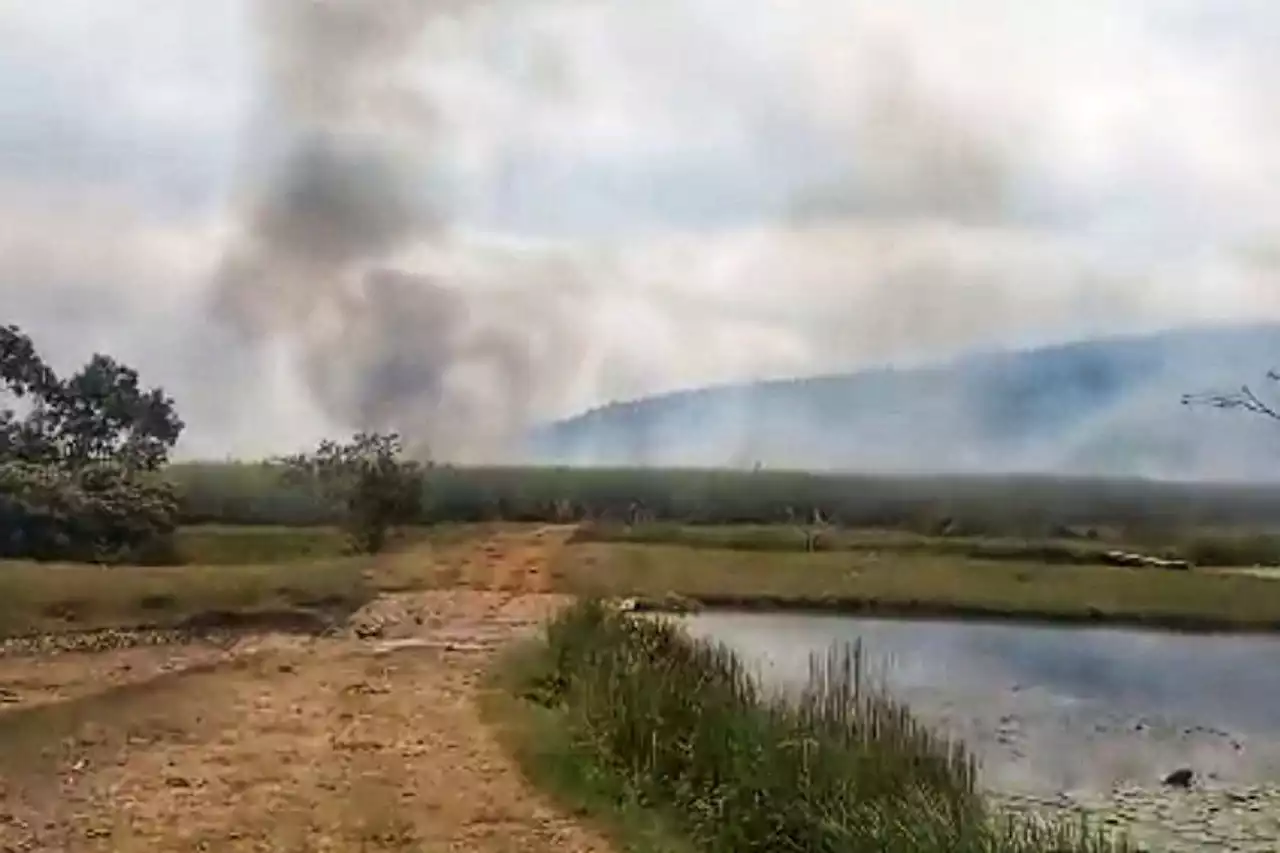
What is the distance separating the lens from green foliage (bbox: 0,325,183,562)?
27.3ft

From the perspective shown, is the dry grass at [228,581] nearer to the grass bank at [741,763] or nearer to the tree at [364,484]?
the tree at [364,484]

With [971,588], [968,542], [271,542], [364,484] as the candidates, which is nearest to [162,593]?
[271,542]

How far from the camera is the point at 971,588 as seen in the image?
9891mm

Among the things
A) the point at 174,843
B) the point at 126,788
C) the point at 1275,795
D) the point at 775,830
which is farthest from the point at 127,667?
the point at 1275,795

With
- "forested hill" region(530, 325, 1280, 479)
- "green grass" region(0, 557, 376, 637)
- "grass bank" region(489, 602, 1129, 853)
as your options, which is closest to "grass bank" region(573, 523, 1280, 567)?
"forested hill" region(530, 325, 1280, 479)

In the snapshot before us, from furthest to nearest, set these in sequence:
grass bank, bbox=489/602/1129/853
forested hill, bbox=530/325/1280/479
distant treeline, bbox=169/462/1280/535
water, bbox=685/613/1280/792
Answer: forested hill, bbox=530/325/1280/479 < distant treeline, bbox=169/462/1280/535 < water, bbox=685/613/1280/792 < grass bank, bbox=489/602/1129/853

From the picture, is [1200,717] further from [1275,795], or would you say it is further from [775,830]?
[775,830]

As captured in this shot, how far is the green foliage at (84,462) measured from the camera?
834 centimetres

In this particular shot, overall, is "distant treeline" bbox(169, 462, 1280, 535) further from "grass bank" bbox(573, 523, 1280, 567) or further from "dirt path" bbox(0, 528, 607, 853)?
"dirt path" bbox(0, 528, 607, 853)

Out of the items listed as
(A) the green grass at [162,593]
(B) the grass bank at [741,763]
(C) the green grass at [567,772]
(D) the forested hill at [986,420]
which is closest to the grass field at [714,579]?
(A) the green grass at [162,593]

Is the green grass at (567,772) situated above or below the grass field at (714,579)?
below

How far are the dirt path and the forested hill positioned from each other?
2066 millimetres

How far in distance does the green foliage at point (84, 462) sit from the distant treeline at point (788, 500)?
0.38 meters

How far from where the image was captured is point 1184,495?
964cm
